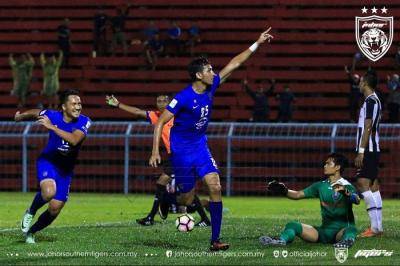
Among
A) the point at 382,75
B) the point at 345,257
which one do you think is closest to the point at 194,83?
the point at 345,257

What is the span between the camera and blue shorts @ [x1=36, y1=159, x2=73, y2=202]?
47.0 feet

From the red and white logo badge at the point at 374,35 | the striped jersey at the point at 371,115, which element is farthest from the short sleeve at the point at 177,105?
the red and white logo badge at the point at 374,35

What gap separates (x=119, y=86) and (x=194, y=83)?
857 inches

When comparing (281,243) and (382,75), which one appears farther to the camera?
(382,75)

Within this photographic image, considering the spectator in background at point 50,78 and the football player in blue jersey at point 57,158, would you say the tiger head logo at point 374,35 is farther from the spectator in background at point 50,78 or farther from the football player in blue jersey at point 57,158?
the football player in blue jersey at point 57,158

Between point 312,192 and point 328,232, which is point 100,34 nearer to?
point 312,192

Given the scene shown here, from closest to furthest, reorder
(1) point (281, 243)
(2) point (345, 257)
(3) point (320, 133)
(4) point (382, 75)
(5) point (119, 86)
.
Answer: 1. (2) point (345, 257)
2. (1) point (281, 243)
3. (3) point (320, 133)
4. (4) point (382, 75)
5. (5) point (119, 86)

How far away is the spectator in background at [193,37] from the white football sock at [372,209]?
63.8ft

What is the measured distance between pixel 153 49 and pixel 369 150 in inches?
779

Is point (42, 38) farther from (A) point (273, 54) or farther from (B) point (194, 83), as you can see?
(B) point (194, 83)

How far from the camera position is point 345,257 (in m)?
11.8

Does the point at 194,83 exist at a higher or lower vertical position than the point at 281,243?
higher

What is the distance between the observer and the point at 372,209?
15234 mm

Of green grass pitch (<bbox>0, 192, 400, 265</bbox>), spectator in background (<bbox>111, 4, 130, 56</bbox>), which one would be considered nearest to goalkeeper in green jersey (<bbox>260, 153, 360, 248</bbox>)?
green grass pitch (<bbox>0, 192, 400, 265</bbox>)
